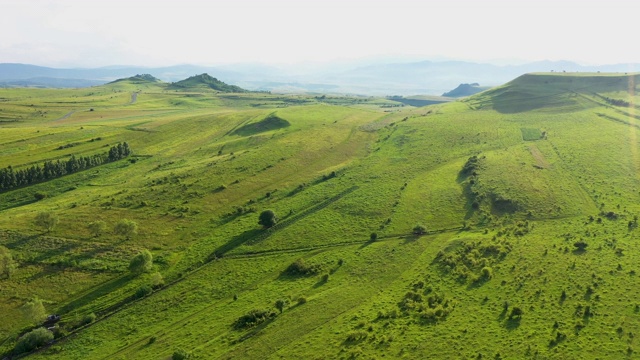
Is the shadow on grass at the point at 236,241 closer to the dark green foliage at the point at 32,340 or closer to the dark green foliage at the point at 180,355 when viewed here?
the dark green foliage at the point at 180,355

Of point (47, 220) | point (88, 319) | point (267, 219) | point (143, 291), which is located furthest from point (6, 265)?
point (267, 219)

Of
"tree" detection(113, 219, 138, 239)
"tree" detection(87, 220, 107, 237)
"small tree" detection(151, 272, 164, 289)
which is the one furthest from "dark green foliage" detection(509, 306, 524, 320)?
"tree" detection(87, 220, 107, 237)

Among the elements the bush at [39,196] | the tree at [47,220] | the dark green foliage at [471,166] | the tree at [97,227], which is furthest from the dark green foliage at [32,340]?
the dark green foliage at [471,166]

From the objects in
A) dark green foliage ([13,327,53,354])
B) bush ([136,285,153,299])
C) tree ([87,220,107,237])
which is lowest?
dark green foliage ([13,327,53,354])

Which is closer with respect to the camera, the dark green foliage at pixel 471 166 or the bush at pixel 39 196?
the bush at pixel 39 196

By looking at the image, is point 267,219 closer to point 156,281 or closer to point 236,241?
point 236,241

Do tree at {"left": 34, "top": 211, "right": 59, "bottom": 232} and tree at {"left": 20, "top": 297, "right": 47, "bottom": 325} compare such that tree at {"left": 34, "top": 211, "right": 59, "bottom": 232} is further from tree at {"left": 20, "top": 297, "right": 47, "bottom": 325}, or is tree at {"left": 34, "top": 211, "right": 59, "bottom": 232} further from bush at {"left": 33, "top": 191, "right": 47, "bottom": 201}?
bush at {"left": 33, "top": 191, "right": 47, "bottom": 201}
